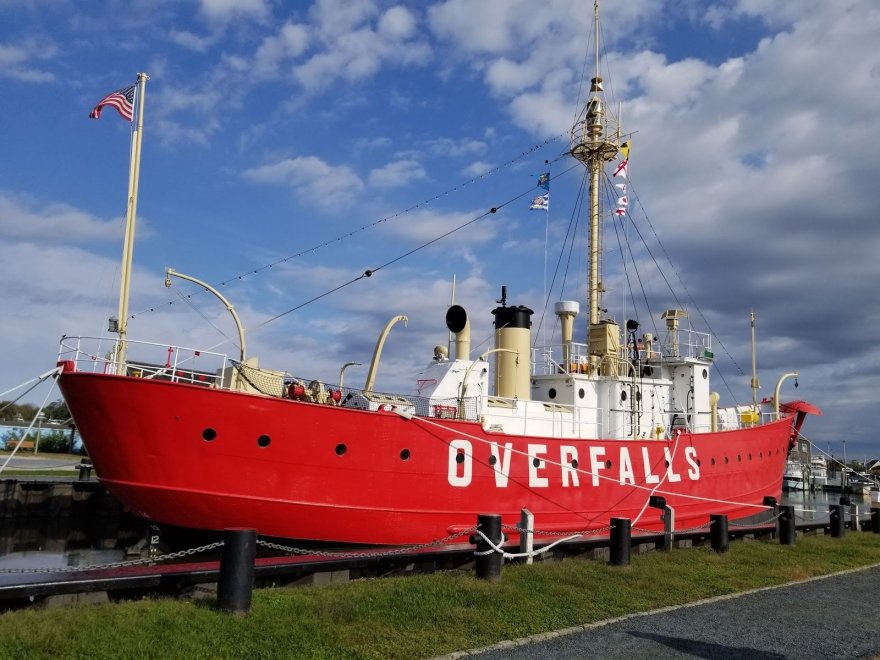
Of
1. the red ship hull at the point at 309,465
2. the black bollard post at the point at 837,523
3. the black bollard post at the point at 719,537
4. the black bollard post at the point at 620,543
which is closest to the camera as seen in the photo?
the black bollard post at the point at 620,543

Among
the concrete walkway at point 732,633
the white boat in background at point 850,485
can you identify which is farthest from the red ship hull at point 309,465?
the white boat in background at point 850,485

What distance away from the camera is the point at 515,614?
23.8ft

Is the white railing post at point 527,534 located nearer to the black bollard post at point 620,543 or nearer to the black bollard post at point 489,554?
the black bollard post at point 620,543

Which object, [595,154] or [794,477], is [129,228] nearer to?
[595,154]

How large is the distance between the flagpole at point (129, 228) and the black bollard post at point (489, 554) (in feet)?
21.0

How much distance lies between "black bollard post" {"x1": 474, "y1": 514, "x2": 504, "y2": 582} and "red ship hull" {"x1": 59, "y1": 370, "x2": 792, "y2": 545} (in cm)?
366

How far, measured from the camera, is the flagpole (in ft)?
37.1

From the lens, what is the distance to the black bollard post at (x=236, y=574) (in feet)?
22.0

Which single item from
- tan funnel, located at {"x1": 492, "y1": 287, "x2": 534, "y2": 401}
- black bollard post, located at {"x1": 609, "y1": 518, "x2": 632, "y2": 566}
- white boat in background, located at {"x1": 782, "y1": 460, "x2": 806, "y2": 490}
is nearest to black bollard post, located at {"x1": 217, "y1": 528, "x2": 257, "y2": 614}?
black bollard post, located at {"x1": 609, "y1": 518, "x2": 632, "y2": 566}

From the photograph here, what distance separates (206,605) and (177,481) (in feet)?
14.3

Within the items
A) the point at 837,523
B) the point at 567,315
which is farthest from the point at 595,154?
the point at 837,523

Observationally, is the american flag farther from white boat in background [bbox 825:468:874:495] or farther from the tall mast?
white boat in background [bbox 825:468:874:495]

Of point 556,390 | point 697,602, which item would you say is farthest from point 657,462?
point 697,602

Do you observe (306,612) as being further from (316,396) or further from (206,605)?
(316,396)
